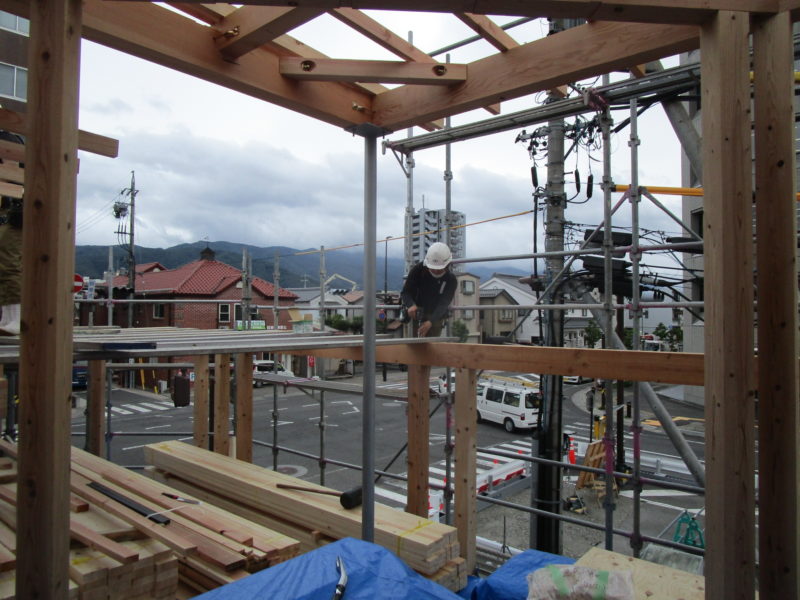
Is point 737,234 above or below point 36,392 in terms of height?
above

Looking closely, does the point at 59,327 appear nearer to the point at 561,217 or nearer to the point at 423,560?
the point at 423,560

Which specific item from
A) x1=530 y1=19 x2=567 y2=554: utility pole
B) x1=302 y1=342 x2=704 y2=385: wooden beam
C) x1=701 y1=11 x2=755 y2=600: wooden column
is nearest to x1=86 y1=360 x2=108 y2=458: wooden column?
x1=302 y1=342 x2=704 y2=385: wooden beam

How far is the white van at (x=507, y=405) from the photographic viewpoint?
64.9ft

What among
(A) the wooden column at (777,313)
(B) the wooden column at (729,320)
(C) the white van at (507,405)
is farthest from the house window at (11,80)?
(C) the white van at (507,405)

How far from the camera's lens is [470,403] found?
4414 mm

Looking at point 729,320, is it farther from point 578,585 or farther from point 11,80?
point 11,80

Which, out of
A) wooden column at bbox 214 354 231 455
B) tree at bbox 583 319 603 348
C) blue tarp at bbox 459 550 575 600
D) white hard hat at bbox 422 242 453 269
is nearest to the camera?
blue tarp at bbox 459 550 575 600

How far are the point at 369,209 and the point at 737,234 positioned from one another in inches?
66.9

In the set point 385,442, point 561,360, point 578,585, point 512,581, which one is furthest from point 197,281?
point 578,585

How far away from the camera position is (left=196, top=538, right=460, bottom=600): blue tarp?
7.23ft

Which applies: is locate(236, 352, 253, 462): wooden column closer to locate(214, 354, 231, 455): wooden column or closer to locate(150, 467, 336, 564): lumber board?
locate(214, 354, 231, 455): wooden column

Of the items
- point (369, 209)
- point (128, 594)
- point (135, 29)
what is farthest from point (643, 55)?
point (128, 594)

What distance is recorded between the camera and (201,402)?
251 inches

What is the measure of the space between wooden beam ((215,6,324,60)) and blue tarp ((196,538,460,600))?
7.79 feet
